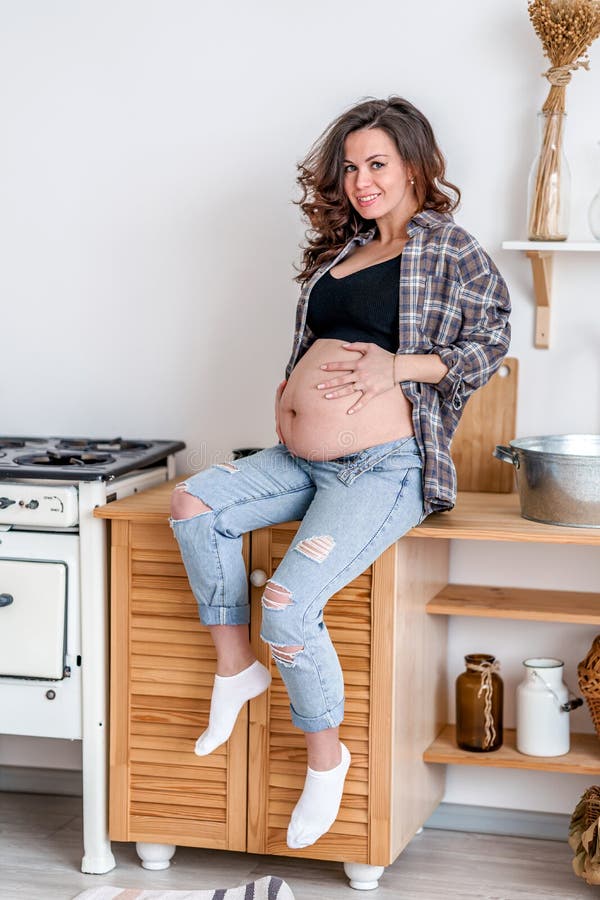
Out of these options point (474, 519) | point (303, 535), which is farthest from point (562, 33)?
point (303, 535)

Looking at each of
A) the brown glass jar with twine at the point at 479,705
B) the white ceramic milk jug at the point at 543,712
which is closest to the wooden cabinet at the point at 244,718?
the brown glass jar with twine at the point at 479,705

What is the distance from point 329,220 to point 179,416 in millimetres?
664

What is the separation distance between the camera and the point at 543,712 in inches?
92.0

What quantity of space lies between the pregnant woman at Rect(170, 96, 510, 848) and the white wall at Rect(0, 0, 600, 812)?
351 millimetres

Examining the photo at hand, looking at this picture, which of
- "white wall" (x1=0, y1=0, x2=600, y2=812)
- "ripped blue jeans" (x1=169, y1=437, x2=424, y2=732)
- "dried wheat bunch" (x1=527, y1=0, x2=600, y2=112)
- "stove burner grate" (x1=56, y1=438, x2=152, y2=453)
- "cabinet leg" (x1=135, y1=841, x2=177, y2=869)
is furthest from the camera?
"stove burner grate" (x1=56, y1=438, x2=152, y2=453)

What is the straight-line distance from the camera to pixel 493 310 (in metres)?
2.12

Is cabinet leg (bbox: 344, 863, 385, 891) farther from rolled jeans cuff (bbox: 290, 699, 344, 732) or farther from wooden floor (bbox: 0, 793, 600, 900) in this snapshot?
rolled jeans cuff (bbox: 290, 699, 344, 732)

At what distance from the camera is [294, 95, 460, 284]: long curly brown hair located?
2170 millimetres

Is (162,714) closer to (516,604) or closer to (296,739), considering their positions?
(296,739)

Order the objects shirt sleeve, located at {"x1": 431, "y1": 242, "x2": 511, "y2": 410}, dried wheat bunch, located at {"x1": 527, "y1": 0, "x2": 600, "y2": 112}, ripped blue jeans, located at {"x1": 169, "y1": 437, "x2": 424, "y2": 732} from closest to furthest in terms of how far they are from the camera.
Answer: ripped blue jeans, located at {"x1": 169, "y1": 437, "x2": 424, "y2": 732} → shirt sleeve, located at {"x1": 431, "y1": 242, "x2": 511, "y2": 410} → dried wheat bunch, located at {"x1": 527, "y1": 0, "x2": 600, "y2": 112}

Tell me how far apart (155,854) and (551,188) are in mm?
1542

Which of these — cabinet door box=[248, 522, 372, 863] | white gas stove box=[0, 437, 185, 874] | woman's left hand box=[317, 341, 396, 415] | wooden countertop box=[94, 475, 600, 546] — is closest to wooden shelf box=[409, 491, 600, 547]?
wooden countertop box=[94, 475, 600, 546]

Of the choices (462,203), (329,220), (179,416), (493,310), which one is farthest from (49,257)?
(493,310)

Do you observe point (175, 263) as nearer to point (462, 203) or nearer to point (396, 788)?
point (462, 203)
